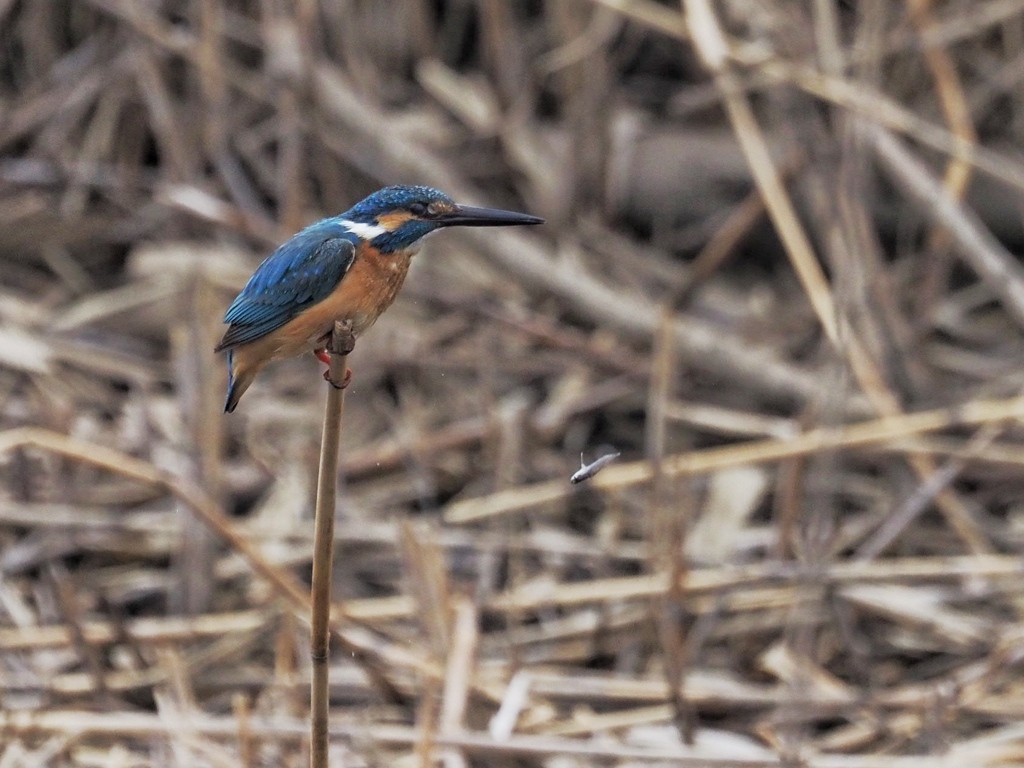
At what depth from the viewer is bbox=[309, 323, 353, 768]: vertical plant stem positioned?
148 centimetres

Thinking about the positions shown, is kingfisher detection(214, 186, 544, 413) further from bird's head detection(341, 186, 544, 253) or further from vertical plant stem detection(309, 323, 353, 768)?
vertical plant stem detection(309, 323, 353, 768)

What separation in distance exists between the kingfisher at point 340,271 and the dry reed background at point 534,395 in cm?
62

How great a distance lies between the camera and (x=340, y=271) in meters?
1.89

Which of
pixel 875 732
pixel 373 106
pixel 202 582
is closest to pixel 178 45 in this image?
pixel 373 106

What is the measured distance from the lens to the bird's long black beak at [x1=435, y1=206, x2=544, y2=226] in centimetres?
170

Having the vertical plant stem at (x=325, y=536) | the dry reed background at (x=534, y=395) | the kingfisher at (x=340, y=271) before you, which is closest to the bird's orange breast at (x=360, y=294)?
the kingfisher at (x=340, y=271)

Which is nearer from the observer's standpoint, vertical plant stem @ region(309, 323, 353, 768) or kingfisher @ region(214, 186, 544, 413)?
vertical plant stem @ region(309, 323, 353, 768)

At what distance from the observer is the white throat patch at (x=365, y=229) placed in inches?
75.2

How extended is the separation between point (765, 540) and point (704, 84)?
199cm

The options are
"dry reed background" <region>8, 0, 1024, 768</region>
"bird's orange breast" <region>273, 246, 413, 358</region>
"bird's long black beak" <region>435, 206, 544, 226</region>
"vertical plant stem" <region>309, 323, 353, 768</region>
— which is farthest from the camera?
"dry reed background" <region>8, 0, 1024, 768</region>

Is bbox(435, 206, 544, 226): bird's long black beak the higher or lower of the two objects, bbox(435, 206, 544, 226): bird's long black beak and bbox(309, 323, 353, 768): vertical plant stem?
the higher

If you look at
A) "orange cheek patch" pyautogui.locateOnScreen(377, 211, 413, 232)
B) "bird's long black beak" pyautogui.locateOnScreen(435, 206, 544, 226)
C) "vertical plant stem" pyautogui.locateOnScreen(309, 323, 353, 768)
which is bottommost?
"vertical plant stem" pyautogui.locateOnScreen(309, 323, 353, 768)

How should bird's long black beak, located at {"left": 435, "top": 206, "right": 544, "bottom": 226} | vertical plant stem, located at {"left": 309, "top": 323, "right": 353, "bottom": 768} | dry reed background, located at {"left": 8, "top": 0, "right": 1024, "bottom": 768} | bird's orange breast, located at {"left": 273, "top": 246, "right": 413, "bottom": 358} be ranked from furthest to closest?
dry reed background, located at {"left": 8, "top": 0, "right": 1024, "bottom": 768}, bird's orange breast, located at {"left": 273, "top": 246, "right": 413, "bottom": 358}, bird's long black beak, located at {"left": 435, "top": 206, "right": 544, "bottom": 226}, vertical plant stem, located at {"left": 309, "top": 323, "right": 353, "bottom": 768}

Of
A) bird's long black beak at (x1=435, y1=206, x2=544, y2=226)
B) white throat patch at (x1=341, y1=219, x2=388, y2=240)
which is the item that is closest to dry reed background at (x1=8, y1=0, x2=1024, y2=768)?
bird's long black beak at (x1=435, y1=206, x2=544, y2=226)
